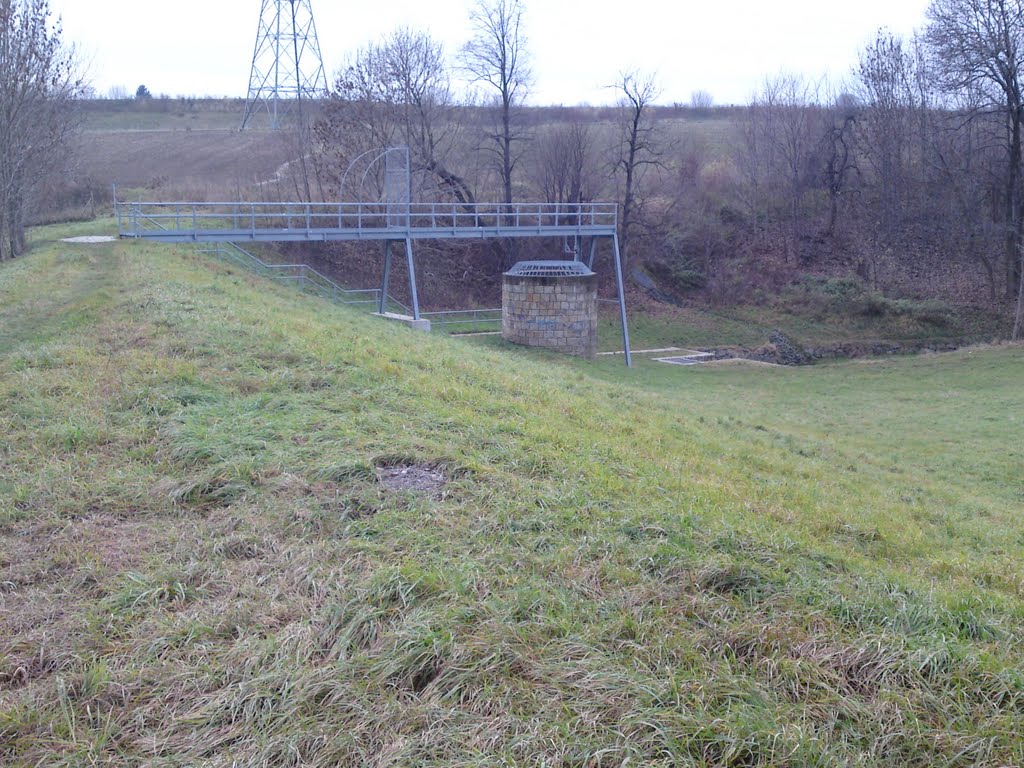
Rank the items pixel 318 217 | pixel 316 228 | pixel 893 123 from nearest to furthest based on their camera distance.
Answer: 1. pixel 316 228
2. pixel 318 217
3. pixel 893 123

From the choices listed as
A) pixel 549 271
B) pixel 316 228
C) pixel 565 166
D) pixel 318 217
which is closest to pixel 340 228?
pixel 316 228

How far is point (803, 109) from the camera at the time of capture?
4903 cm

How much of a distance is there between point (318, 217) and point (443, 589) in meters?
27.3

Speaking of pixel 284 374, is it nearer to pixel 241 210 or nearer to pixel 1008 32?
pixel 241 210

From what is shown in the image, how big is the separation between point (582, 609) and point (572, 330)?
79.5 ft

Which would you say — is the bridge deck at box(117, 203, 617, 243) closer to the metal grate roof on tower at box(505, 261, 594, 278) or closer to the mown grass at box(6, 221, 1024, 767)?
the metal grate roof on tower at box(505, 261, 594, 278)

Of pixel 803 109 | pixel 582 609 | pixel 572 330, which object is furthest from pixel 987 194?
pixel 582 609

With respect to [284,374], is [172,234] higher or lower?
higher

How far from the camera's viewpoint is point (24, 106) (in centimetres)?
2612

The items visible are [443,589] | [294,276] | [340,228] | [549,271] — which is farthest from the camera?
[294,276]

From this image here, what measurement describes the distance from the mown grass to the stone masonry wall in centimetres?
1865

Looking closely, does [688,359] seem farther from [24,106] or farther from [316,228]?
[24,106]

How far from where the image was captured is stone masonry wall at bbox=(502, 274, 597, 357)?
91.9ft

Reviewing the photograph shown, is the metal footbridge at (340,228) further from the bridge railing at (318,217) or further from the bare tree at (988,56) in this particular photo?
the bare tree at (988,56)
